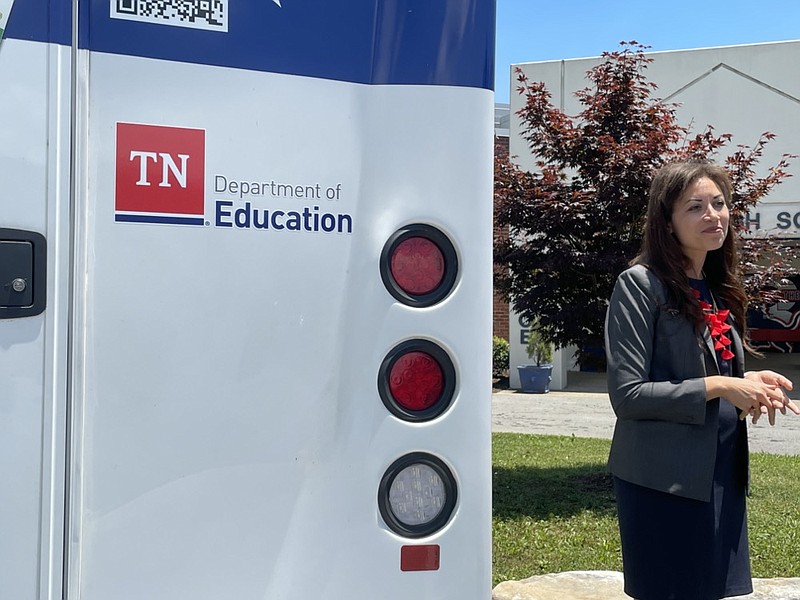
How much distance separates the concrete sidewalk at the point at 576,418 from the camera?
11.6 m

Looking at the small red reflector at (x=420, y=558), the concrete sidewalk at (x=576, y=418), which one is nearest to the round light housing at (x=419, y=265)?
the small red reflector at (x=420, y=558)

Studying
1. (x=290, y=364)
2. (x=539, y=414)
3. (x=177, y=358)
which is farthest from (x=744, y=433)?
(x=539, y=414)

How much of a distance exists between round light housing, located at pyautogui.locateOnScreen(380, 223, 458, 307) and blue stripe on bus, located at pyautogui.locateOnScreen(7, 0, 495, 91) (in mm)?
313

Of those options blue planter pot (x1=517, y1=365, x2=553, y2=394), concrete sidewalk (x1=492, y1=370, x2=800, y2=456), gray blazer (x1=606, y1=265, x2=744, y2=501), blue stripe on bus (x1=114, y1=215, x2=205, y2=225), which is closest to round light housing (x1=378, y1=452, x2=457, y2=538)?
blue stripe on bus (x1=114, y1=215, x2=205, y2=225)

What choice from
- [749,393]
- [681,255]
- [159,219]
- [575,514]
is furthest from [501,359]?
[159,219]

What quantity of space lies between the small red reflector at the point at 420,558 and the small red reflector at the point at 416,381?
28 centimetres

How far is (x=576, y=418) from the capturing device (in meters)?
13.6

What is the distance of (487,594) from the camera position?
6.18ft

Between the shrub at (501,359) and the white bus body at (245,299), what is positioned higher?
the white bus body at (245,299)

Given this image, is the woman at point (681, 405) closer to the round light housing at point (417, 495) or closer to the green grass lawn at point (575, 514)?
the round light housing at point (417, 495)

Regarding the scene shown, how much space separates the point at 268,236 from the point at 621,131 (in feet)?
20.2

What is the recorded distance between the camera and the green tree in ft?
23.6

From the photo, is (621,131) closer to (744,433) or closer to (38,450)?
(744,433)

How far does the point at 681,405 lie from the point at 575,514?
457 cm
